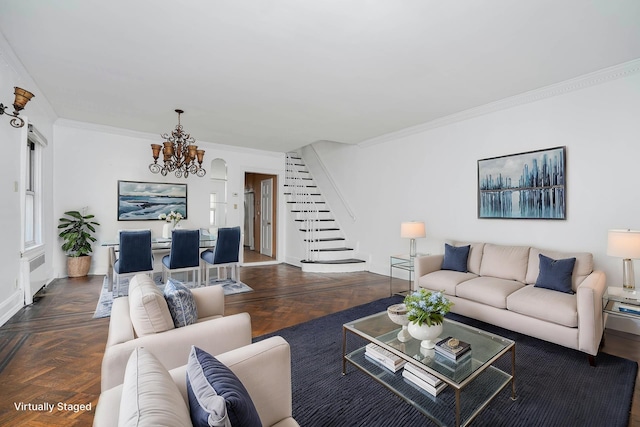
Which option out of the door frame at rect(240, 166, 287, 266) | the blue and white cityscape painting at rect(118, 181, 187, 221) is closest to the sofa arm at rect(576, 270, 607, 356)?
the door frame at rect(240, 166, 287, 266)

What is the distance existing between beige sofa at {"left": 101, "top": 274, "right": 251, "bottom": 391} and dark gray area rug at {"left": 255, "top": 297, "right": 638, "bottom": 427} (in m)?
0.63

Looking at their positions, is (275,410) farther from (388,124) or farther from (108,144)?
(108,144)

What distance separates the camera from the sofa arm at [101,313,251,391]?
1.36 m

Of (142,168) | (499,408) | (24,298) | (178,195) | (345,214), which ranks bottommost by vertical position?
(499,408)

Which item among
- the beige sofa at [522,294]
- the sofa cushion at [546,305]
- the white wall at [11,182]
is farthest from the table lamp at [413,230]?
the white wall at [11,182]

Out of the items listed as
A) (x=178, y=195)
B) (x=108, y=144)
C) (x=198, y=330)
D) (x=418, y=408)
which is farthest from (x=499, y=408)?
(x=108, y=144)

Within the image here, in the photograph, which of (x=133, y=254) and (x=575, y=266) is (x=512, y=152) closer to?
(x=575, y=266)

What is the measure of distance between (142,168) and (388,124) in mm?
4528

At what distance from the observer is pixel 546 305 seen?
2570 mm

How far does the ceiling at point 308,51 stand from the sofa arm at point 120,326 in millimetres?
2062

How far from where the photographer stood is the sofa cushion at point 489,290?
290 centimetres

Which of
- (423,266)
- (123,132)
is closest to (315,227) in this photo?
(423,266)

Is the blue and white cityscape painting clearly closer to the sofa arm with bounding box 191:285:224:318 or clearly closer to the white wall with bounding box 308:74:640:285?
the white wall with bounding box 308:74:640:285

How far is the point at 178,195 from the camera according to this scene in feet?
19.1
